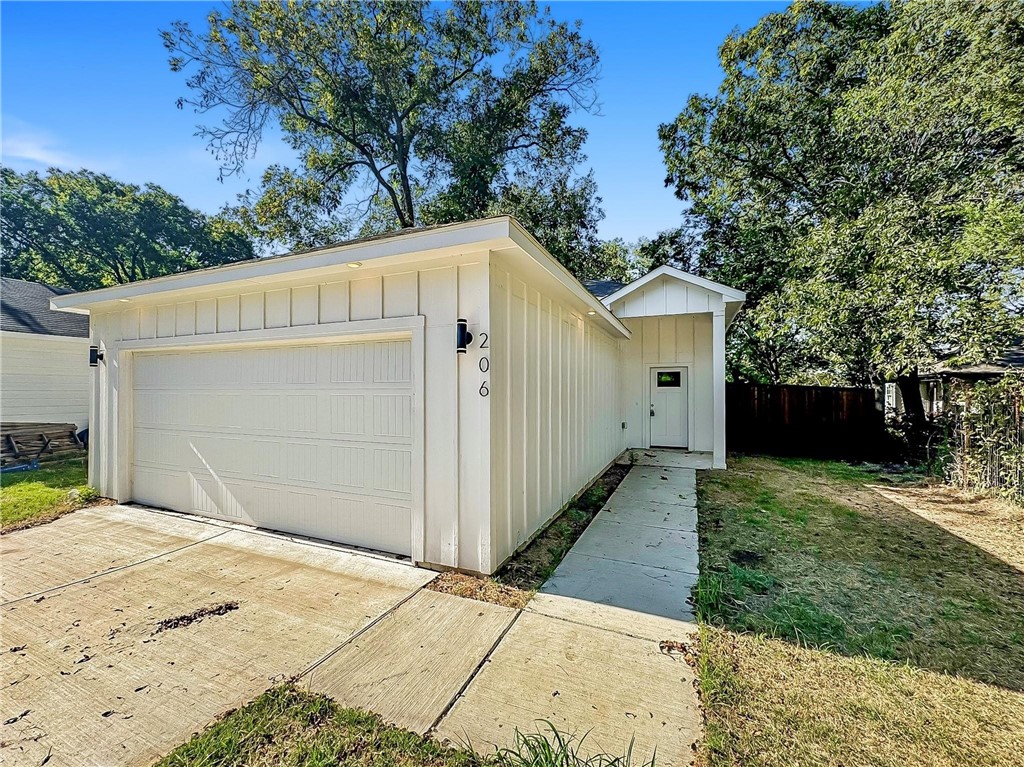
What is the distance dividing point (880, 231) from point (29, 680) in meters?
12.2

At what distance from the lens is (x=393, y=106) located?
1526 cm

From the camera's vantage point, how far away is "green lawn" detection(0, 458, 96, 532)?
5.06 metres

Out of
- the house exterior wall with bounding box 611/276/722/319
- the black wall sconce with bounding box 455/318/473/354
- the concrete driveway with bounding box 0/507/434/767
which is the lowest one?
the concrete driveway with bounding box 0/507/434/767

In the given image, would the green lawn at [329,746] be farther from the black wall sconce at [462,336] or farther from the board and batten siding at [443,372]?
the black wall sconce at [462,336]

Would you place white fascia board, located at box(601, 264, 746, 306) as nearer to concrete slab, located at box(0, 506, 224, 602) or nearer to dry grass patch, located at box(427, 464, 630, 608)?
dry grass patch, located at box(427, 464, 630, 608)

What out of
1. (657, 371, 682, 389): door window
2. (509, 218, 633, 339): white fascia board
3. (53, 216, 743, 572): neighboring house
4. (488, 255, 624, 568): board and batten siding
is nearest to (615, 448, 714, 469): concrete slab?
(657, 371, 682, 389): door window

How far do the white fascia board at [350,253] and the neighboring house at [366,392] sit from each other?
17mm

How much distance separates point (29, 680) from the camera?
2.38 m


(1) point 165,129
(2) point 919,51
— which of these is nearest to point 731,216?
→ (2) point 919,51

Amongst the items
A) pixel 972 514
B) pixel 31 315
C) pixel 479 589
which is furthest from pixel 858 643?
pixel 31 315

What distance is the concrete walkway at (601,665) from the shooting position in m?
2.04

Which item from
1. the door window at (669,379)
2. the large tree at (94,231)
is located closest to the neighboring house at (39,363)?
the large tree at (94,231)

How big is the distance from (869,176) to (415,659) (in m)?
12.7

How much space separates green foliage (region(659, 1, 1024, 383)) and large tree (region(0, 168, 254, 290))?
771 inches
